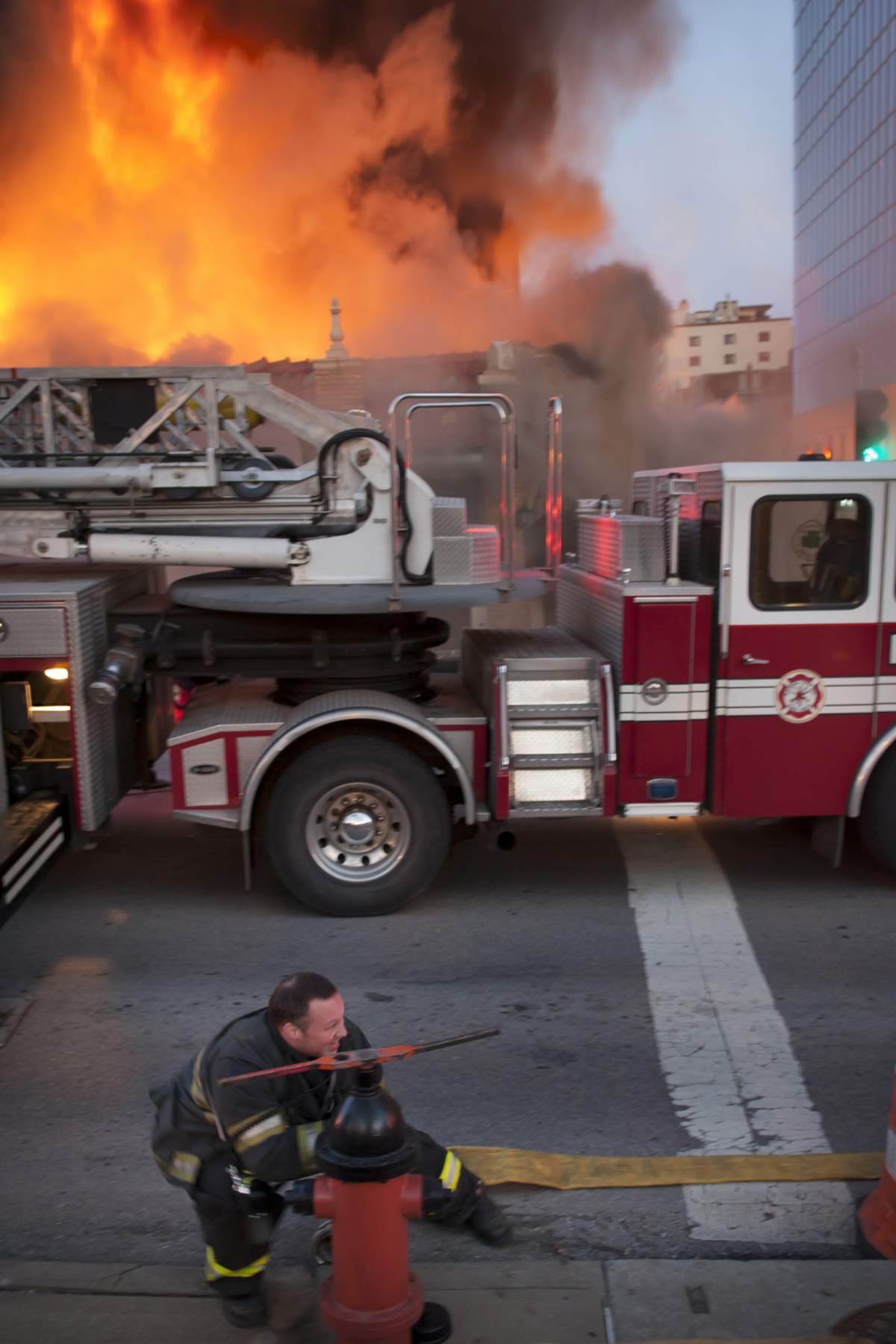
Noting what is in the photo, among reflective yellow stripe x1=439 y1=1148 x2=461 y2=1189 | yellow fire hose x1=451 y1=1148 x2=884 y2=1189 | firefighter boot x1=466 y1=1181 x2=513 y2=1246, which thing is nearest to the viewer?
Result: reflective yellow stripe x1=439 y1=1148 x2=461 y2=1189

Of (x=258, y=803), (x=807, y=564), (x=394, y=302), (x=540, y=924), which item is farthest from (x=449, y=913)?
(x=394, y=302)

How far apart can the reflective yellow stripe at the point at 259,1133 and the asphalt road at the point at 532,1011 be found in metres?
0.76

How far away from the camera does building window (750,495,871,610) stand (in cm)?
555

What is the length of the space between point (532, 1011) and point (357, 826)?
55.4 inches

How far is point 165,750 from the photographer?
655cm

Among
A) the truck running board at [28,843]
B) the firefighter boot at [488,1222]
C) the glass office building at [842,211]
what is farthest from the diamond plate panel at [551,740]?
the glass office building at [842,211]

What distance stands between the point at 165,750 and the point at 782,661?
3.42 m

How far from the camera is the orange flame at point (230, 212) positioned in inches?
701

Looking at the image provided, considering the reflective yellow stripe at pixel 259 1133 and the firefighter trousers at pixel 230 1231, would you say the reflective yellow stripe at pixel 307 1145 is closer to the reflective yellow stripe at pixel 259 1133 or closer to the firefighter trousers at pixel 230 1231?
the reflective yellow stripe at pixel 259 1133

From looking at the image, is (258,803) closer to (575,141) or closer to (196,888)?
(196,888)

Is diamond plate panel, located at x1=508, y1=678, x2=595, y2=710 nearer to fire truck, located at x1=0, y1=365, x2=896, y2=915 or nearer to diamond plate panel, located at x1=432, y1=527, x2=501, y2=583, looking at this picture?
fire truck, located at x1=0, y1=365, x2=896, y2=915

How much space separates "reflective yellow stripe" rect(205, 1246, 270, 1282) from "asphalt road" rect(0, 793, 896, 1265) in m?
0.36

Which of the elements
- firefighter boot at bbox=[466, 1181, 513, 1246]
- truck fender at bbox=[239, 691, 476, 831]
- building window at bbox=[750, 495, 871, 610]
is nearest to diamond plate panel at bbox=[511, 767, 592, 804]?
truck fender at bbox=[239, 691, 476, 831]

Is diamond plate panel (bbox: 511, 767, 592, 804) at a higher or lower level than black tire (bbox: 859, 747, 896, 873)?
higher
